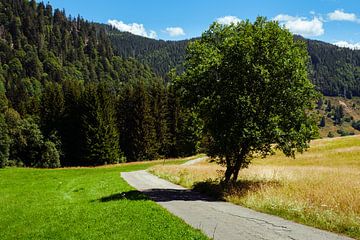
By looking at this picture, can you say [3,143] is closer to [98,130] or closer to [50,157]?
[50,157]

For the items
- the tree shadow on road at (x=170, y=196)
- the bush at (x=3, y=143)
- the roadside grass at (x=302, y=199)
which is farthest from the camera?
the bush at (x=3, y=143)

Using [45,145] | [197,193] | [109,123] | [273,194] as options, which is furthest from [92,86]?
[273,194]

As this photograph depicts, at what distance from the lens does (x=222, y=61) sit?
25.2 m

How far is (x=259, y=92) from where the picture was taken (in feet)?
81.4

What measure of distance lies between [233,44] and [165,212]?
37.4ft

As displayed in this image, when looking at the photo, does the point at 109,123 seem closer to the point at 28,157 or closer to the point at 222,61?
the point at 28,157

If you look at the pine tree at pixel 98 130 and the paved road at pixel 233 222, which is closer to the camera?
the paved road at pixel 233 222

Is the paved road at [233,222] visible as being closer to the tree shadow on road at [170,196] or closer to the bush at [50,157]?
the tree shadow on road at [170,196]

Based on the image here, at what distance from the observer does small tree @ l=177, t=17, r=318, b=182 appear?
23.9 metres

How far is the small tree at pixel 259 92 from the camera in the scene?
941 inches

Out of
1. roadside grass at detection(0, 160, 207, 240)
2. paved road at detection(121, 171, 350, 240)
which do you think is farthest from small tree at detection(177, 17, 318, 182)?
roadside grass at detection(0, 160, 207, 240)

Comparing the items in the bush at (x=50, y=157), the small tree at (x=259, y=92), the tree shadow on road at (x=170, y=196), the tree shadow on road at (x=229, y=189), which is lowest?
the bush at (x=50, y=157)

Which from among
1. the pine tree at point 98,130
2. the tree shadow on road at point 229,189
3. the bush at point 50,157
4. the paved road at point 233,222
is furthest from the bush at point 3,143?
the paved road at point 233,222

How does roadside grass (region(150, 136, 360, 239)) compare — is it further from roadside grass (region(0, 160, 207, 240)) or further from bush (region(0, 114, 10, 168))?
bush (region(0, 114, 10, 168))
